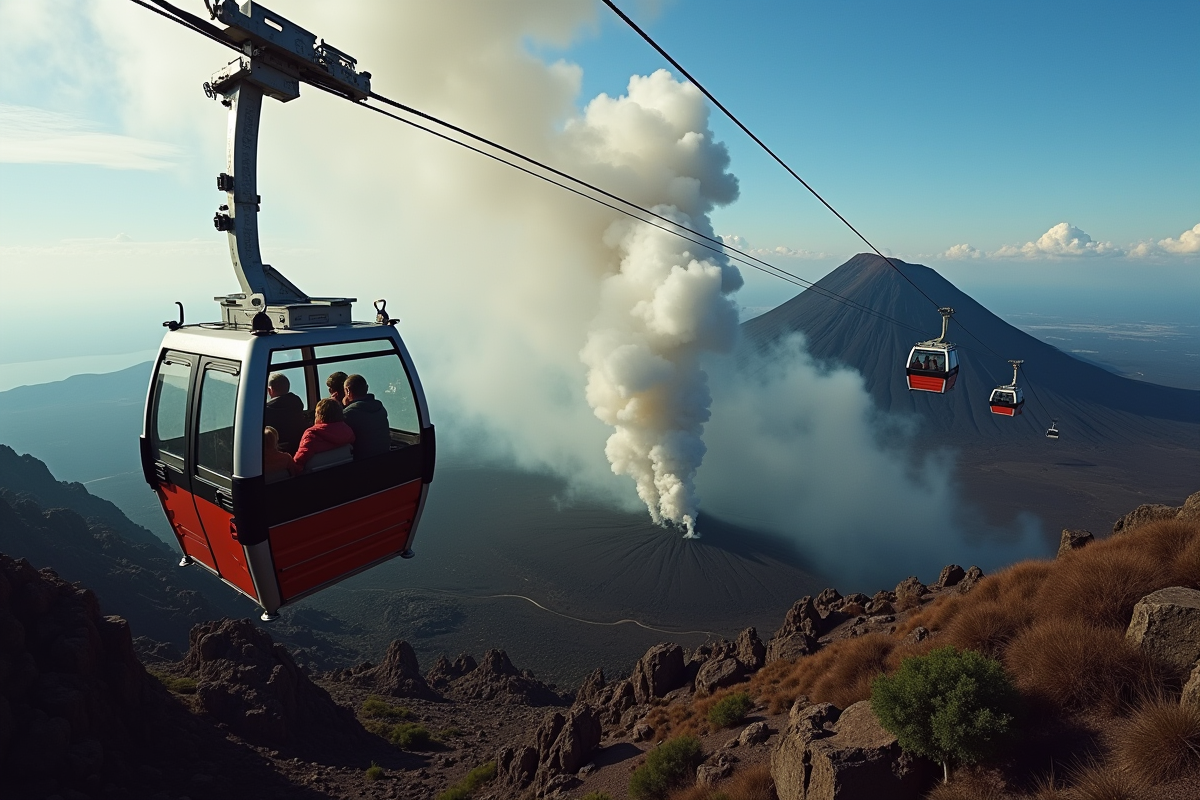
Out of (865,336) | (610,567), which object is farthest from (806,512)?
(865,336)

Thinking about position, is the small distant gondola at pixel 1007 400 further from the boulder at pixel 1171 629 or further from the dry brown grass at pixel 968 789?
the dry brown grass at pixel 968 789

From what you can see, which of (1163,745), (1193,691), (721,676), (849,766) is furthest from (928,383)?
(849,766)

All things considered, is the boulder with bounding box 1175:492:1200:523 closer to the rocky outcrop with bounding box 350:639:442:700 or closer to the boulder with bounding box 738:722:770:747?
the boulder with bounding box 738:722:770:747

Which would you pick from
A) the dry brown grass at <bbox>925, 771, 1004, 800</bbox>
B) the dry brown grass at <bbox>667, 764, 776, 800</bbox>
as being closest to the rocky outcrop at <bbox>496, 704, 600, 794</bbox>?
the dry brown grass at <bbox>667, 764, 776, 800</bbox>

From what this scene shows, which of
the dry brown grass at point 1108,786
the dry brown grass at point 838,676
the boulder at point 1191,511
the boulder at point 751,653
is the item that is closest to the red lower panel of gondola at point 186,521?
the dry brown grass at point 1108,786

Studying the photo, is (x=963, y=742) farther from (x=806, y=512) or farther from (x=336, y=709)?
(x=806, y=512)
